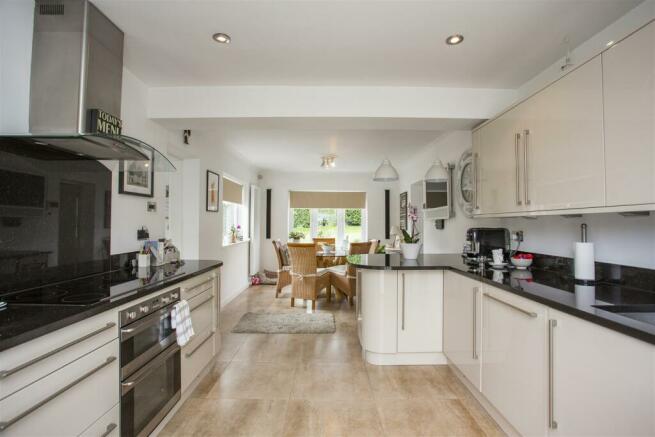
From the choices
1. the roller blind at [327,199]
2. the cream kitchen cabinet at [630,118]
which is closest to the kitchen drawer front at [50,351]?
the cream kitchen cabinet at [630,118]

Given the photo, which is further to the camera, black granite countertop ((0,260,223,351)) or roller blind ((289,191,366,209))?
roller blind ((289,191,366,209))

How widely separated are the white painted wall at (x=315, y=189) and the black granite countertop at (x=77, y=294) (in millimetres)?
4882

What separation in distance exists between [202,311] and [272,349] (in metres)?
1.01

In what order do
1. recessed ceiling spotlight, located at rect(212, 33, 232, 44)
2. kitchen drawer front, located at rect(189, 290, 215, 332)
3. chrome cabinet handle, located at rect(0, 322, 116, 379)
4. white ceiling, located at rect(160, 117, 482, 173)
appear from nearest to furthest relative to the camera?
chrome cabinet handle, located at rect(0, 322, 116, 379) < recessed ceiling spotlight, located at rect(212, 33, 232, 44) < kitchen drawer front, located at rect(189, 290, 215, 332) < white ceiling, located at rect(160, 117, 482, 173)

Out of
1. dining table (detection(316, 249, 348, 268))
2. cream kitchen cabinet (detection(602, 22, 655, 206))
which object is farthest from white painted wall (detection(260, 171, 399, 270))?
cream kitchen cabinet (detection(602, 22, 655, 206))

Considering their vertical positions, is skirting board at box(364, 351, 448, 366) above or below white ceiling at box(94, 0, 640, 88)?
below

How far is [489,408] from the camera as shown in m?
1.99

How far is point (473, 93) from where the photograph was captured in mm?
2768

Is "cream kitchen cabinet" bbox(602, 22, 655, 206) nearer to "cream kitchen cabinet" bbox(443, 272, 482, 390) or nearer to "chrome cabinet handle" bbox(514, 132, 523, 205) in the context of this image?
"chrome cabinet handle" bbox(514, 132, 523, 205)

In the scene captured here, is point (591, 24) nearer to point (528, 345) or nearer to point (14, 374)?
point (528, 345)

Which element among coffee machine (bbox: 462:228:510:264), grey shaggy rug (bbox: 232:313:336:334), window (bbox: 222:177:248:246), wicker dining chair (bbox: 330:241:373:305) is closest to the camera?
coffee machine (bbox: 462:228:510:264)

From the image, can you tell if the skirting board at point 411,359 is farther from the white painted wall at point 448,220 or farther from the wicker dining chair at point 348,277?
the wicker dining chair at point 348,277

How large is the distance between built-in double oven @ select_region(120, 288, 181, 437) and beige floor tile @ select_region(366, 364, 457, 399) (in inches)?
54.8

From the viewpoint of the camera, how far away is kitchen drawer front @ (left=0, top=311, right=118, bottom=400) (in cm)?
95
